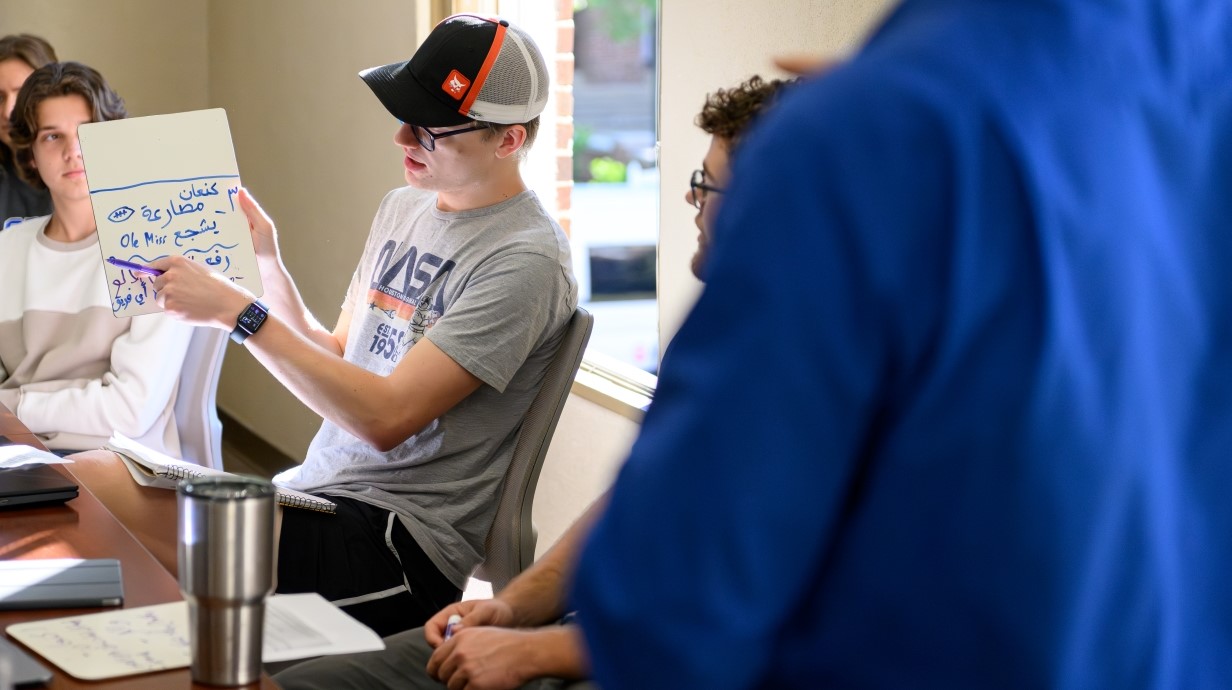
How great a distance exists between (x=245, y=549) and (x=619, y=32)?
2.37 metres

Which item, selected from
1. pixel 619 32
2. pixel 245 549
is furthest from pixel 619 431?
pixel 245 549

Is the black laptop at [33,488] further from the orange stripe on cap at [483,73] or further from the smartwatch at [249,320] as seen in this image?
the orange stripe on cap at [483,73]

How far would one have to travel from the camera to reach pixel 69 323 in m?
2.55

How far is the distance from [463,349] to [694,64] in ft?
2.66

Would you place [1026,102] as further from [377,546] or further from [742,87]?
[377,546]

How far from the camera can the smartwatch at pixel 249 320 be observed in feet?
6.40

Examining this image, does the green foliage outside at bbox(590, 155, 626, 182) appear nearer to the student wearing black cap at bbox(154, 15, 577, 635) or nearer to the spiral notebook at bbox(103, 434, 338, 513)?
the student wearing black cap at bbox(154, 15, 577, 635)

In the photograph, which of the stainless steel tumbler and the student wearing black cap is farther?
the student wearing black cap

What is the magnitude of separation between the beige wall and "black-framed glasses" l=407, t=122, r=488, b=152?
1.51 ft

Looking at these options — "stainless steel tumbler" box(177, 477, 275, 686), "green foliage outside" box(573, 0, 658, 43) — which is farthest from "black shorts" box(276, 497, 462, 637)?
"green foliage outside" box(573, 0, 658, 43)

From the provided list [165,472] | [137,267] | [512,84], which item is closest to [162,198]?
[137,267]

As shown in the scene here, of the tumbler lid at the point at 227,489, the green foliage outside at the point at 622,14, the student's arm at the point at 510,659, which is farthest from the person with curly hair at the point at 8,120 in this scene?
the tumbler lid at the point at 227,489

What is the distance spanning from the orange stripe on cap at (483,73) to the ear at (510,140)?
85 millimetres

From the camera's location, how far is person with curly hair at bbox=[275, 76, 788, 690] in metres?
1.40
